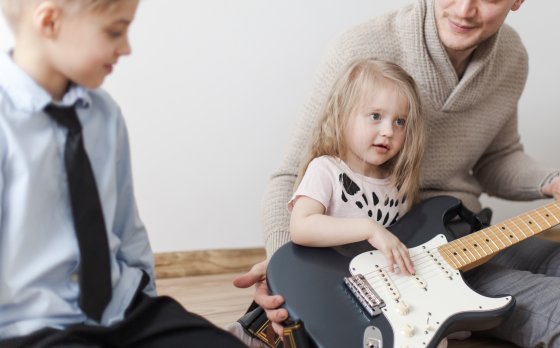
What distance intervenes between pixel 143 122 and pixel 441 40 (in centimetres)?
76

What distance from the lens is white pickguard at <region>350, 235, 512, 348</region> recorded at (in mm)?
980

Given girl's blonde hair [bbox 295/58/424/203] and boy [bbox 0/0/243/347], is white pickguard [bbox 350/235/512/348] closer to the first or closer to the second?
Answer: girl's blonde hair [bbox 295/58/424/203]

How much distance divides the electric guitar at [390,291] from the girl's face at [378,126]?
16 centimetres

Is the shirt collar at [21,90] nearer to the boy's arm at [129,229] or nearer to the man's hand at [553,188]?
the boy's arm at [129,229]

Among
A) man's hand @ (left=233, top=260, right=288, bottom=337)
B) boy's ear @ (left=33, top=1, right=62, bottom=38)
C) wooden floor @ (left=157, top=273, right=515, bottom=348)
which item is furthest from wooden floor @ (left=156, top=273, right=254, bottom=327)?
boy's ear @ (left=33, top=1, right=62, bottom=38)

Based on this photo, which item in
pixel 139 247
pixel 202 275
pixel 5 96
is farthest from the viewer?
pixel 202 275

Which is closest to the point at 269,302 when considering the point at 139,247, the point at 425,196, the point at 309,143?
the point at 139,247

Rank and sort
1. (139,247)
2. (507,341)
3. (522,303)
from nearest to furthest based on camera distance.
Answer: (139,247) → (522,303) → (507,341)

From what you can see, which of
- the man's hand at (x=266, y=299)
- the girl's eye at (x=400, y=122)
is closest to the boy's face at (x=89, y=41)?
the man's hand at (x=266, y=299)

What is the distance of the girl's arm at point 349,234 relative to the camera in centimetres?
106

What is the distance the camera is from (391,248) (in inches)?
41.5

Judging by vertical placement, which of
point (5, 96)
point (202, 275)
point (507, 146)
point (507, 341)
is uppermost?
point (5, 96)

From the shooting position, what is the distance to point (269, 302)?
1.01 m

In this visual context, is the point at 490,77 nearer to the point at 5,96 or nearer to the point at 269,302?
the point at 269,302
